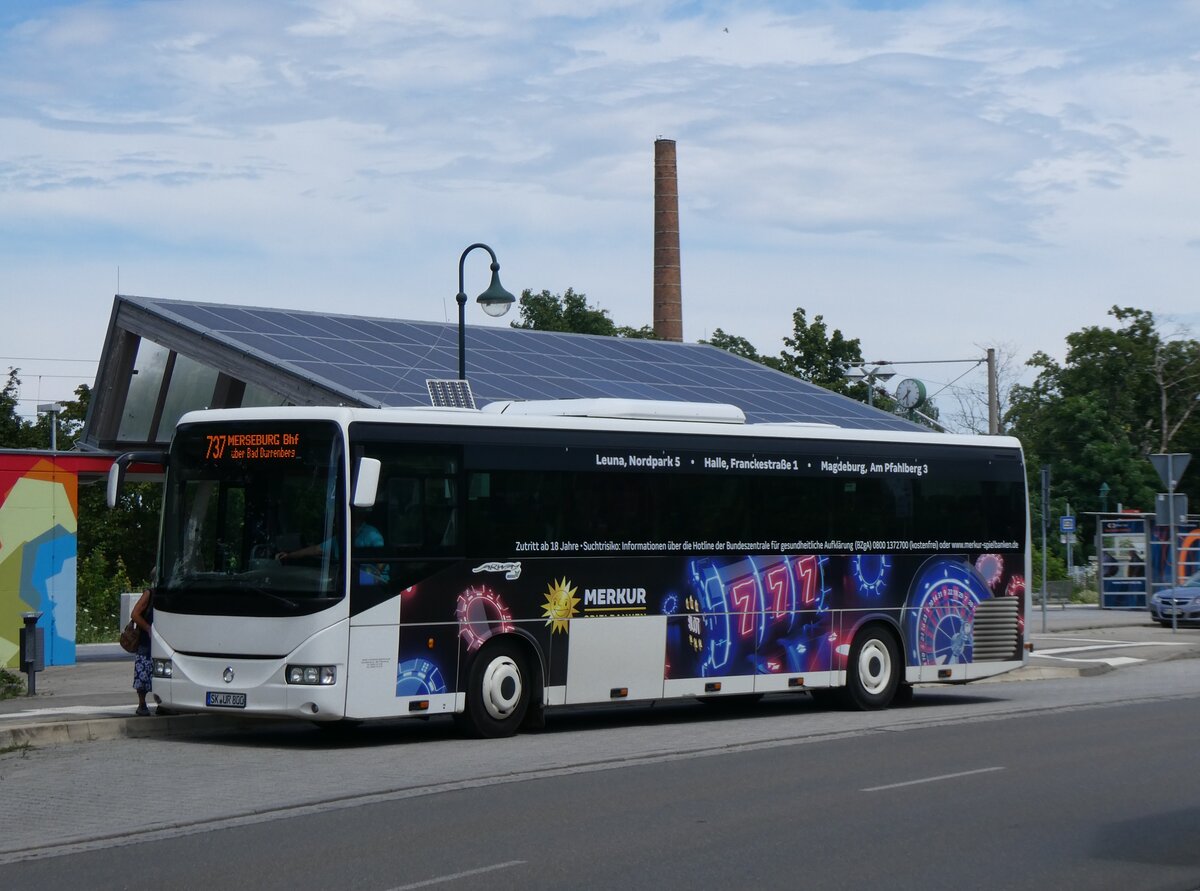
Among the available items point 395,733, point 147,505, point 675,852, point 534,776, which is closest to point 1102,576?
point 147,505

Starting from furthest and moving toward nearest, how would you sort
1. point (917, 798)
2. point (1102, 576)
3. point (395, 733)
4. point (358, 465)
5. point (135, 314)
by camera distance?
point (1102, 576)
point (135, 314)
point (395, 733)
point (358, 465)
point (917, 798)

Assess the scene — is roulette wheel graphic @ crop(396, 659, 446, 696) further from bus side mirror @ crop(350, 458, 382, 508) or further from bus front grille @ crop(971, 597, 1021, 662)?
bus front grille @ crop(971, 597, 1021, 662)

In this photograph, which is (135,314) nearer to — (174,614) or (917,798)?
(174,614)

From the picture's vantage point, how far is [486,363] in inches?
1224

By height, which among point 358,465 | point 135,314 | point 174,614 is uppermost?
point 135,314

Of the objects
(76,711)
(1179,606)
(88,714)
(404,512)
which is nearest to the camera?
(404,512)

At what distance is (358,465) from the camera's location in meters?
15.0

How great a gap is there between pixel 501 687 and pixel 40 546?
12.3 meters

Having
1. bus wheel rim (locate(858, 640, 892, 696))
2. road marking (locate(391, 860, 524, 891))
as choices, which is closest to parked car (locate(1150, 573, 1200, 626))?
bus wheel rim (locate(858, 640, 892, 696))

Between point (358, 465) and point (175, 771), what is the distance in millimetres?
3174

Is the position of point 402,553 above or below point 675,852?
above

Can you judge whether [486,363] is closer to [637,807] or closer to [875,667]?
[875,667]

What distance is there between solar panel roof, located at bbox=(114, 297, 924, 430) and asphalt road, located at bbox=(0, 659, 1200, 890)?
33.7ft

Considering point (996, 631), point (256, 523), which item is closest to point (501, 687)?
point (256, 523)
